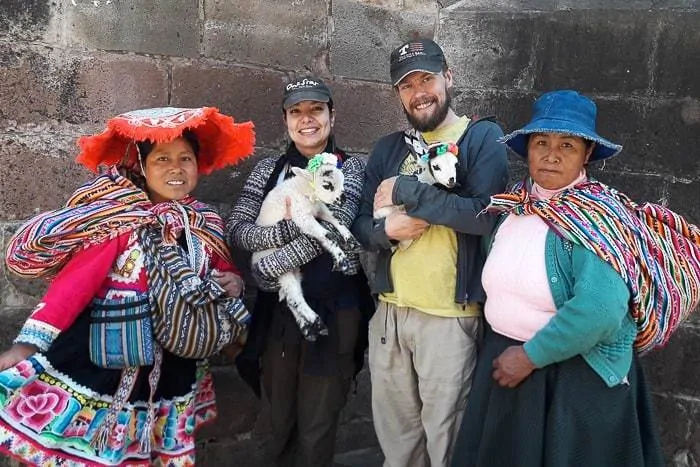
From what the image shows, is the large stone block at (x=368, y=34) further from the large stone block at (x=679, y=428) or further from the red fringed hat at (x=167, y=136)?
the large stone block at (x=679, y=428)

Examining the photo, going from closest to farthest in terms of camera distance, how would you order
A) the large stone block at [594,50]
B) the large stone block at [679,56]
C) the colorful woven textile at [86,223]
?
the colorful woven textile at [86,223] → the large stone block at [679,56] → the large stone block at [594,50]

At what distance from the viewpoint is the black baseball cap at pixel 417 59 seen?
299cm

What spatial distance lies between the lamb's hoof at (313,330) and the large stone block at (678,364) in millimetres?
1705

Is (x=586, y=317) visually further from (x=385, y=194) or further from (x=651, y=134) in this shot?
(x=651, y=134)

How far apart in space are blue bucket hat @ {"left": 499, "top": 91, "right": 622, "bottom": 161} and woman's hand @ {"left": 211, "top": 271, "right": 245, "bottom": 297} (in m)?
1.29

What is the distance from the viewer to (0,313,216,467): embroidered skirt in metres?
2.50

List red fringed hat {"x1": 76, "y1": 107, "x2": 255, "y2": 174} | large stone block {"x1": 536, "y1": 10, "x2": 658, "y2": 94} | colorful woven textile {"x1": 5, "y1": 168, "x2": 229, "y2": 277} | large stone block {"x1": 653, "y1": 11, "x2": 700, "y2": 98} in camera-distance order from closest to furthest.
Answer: colorful woven textile {"x1": 5, "y1": 168, "x2": 229, "y2": 277}
red fringed hat {"x1": 76, "y1": 107, "x2": 255, "y2": 174}
large stone block {"x1": 653, "y1": 11, "x2": 700, "y2": 98}
large stone block {"x1": 536, "y1": 10, "x2": 658, "y2": 94}

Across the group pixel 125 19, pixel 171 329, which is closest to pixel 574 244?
pixel 171 329

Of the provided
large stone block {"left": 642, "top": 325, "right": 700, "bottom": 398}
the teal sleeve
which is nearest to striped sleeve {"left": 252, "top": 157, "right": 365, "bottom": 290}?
the teal sleeve

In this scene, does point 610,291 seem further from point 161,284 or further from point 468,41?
point 468,41

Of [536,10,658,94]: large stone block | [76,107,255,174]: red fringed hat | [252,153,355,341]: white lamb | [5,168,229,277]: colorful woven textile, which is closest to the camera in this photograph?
[5,168,229,277]: colorful woven textile

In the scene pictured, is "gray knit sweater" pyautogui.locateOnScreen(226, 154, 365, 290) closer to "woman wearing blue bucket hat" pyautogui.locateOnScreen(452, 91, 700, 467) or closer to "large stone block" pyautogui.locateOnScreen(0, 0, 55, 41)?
"woman wearing blue bucket hat" pyautogui.locateOnScreen(452, 91, 700, 467)

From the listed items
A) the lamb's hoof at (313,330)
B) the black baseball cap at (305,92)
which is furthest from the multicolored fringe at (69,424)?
the black baseball cap at (305,92)

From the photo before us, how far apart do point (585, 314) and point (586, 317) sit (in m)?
0.01
